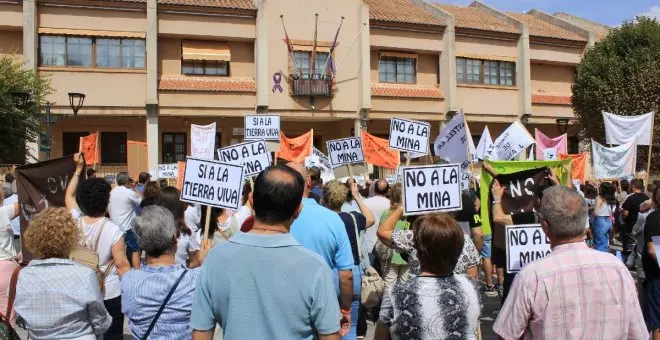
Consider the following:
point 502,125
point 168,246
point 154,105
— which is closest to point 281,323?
point 168,246

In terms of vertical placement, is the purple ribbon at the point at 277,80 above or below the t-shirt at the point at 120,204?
above

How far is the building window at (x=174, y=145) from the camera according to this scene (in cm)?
2816

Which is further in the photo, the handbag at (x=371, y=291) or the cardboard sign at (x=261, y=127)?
the cardboard sign at (x=261, y=127)

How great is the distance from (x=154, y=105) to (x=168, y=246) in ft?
75.5

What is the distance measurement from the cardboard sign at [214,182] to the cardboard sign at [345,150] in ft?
15.0

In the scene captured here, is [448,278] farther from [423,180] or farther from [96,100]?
[96,100]

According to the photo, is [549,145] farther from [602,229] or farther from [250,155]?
[250,155]

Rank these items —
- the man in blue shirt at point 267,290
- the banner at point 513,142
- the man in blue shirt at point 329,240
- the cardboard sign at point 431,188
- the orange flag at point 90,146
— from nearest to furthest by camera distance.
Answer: the man in blue shirt at point 267,290, the man in blue shirt at point 329,240, the cardboard sign at point 431,188, the banner at point 513,142, the orange flag at point 90,146

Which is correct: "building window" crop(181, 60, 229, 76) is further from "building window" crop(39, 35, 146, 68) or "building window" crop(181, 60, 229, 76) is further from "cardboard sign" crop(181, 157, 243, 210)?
"cardboard sign" crop(181, 157, 243, 210)

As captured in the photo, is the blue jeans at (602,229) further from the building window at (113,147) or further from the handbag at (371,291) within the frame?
the building window at (113,147)

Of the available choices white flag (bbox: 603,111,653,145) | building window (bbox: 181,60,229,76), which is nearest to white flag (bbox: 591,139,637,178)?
white flag (bbox: 603,111,653,145)

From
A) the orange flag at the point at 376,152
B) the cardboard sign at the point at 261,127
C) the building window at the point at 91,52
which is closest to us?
the cardboard sign at the point at 261,127

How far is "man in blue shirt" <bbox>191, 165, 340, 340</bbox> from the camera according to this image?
2633 mm

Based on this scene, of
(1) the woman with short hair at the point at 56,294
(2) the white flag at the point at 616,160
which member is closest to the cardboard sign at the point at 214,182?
(1) the woman with short hair at the point at 56,294
